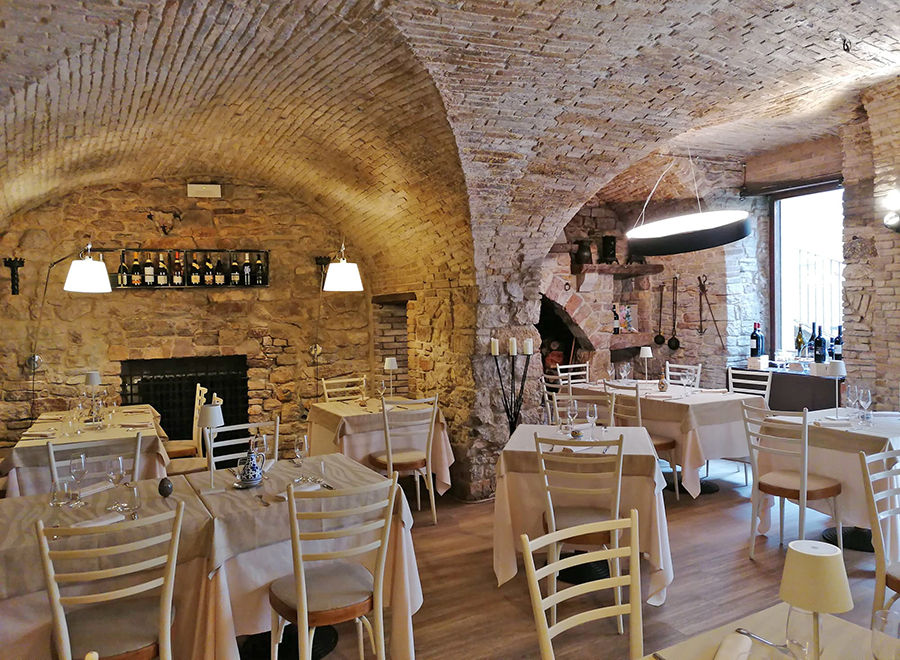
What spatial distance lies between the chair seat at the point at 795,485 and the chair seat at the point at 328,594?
2714 mm

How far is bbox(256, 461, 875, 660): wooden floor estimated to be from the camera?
3.12 metres

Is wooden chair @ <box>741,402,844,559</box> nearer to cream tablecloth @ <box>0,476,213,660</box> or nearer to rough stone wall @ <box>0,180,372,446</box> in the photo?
cream tablecloth @ <box>0,476,213,660</box>

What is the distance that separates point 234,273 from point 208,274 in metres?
0.27

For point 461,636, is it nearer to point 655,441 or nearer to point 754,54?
point 655,441

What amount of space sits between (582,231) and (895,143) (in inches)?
141

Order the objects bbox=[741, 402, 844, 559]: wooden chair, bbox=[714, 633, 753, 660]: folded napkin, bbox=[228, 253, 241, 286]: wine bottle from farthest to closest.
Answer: bbox=[228, 253, 241, 286]: wine bottle, bbox=[741, 402, 844, 559]: wooden chair, bbox=[714, 633, 753, 660]: folded napkin

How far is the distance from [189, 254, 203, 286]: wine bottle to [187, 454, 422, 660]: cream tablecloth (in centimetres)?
427

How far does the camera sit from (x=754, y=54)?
4027 millimetres

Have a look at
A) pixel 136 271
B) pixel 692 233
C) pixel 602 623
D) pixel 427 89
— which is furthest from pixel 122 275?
pixel 602 623

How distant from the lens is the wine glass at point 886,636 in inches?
50.8

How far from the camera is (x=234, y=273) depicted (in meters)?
7.07

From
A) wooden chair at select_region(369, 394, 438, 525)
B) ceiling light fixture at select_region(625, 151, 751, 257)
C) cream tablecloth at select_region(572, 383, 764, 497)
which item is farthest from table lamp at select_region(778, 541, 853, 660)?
cream tablecloth at select_region(572, 383, 764, 497)

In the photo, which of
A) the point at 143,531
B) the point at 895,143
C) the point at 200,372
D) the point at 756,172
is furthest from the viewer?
the point at 756,172

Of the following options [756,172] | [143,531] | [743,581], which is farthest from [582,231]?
[143,531]
